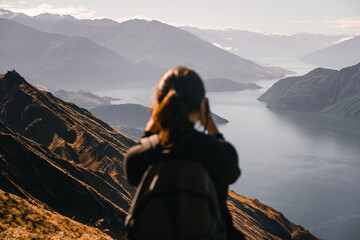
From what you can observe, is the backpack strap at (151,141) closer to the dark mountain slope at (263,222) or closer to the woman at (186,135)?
the woman at (186,135)

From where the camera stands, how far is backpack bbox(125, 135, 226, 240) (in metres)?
4.12

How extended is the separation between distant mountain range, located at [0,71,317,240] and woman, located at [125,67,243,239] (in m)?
15.2

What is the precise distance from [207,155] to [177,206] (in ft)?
2.50

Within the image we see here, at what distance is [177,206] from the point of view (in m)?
4.16

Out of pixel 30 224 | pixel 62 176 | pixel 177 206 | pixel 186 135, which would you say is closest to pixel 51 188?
pixel 62 176

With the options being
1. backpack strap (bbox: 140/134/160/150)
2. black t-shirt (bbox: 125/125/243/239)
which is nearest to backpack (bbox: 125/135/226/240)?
black t-shirt (bbox: 125/125/243/239)

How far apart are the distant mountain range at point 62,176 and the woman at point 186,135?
1521cm

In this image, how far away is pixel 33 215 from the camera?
71.8 feet

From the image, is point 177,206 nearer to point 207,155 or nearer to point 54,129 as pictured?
point 207,155

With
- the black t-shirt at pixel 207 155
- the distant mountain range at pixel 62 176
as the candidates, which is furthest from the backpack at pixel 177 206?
the distant mountain range at pixel 62 176

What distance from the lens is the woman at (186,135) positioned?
4.55 m

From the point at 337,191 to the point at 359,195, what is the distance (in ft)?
30.3

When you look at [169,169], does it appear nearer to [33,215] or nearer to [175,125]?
[175,125]

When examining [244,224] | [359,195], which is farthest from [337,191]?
[244,224]
